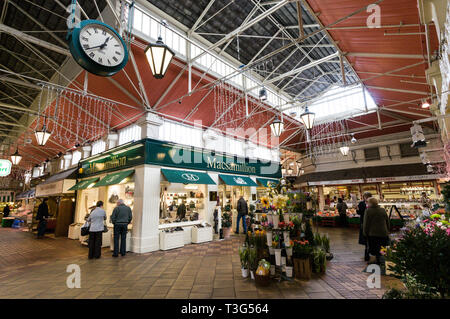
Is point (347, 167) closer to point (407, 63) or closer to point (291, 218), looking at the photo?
point (407, 63)

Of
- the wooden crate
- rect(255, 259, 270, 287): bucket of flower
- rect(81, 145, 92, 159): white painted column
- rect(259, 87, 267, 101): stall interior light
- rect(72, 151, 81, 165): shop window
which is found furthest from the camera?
rect(72, 151, 81, 165): shop window

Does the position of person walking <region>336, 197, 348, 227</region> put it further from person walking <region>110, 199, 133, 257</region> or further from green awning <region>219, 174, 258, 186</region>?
person walking <region>110, 199, 133, 257</region>

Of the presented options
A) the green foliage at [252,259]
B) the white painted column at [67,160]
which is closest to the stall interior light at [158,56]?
the green foliage at [252,259]

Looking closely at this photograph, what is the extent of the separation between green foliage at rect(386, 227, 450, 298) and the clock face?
14.8 ft

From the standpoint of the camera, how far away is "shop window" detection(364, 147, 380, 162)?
13.9 m

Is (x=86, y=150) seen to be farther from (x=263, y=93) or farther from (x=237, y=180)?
(x=263, y=93)

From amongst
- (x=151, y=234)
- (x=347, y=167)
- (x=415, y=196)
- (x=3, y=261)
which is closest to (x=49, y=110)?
(x=3, y=261)

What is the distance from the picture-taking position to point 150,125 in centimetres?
792

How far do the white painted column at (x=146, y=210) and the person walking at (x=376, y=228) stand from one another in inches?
245

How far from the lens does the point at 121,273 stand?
4.73 meters

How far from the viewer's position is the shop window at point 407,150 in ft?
41.0

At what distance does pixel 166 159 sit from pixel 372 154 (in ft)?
44.5

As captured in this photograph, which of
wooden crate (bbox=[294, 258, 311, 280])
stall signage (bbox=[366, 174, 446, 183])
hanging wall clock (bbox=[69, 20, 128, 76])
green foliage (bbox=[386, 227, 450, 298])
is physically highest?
hanging wall clock (bbox=[69, 20, 128, 76])

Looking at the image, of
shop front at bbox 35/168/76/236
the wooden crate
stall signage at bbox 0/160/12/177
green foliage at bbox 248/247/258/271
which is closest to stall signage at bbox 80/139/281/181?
shop front at bbox 35/168/76/236
